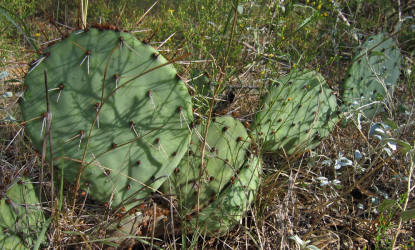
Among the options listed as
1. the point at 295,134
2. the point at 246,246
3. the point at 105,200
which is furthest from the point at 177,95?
the point at 295,134

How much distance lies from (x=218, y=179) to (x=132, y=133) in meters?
0.39

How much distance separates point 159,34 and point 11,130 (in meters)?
1.14

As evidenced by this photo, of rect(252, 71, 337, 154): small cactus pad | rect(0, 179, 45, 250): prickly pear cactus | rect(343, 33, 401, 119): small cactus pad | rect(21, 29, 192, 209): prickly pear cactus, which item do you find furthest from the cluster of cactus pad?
rect(343, 33, 401, 119): small cactus pad

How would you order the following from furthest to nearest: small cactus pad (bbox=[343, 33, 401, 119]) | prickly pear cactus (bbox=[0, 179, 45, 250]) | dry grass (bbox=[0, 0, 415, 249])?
small cactus pad (bbox=[343, 33, 401, 119]), dry grass (bbox=[0, 0, 415, 249]), prickly pear cactus (bbox=[0, 179, 45, 250])

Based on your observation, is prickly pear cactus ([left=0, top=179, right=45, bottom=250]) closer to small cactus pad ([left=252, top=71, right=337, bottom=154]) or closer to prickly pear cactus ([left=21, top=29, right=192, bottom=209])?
prickly pear cactus ([left=21, top=29, right=192, bottom=209])

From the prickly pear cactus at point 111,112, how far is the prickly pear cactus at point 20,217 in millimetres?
145

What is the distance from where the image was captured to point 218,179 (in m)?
1.38

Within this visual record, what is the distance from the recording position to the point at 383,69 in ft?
7.54

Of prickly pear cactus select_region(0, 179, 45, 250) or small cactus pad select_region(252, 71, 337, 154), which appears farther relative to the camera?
small cactus pad select_region(252, 71, 337, 154)

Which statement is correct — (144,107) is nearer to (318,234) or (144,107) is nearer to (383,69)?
(318,234)

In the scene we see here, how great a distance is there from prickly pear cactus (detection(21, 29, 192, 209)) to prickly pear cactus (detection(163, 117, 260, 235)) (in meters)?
0.09

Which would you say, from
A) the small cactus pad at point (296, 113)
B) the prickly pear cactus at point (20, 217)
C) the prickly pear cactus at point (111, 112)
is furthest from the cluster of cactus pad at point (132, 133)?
the small cactus pad at point (296, 113)

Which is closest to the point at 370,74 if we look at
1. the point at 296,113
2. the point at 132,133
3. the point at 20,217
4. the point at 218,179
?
the point at 296,113

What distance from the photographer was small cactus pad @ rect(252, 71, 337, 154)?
67.7 inches
